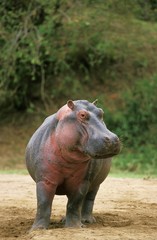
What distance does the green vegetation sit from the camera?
18172mm

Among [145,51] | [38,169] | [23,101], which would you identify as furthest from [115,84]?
[38,169]

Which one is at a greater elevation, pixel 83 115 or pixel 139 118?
pixel 83 115

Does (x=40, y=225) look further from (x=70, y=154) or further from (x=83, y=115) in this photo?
(x=83, y=115)

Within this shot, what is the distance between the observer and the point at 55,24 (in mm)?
18672

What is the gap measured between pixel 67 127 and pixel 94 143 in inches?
15.6

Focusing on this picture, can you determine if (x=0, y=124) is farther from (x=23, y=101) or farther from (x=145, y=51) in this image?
(x=145, y=51)

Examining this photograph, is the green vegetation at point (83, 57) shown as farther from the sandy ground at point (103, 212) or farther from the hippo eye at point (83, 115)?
the hippo eye at point (83, 115)

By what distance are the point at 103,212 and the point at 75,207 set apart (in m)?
1.62

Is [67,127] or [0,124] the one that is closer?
[67,127]

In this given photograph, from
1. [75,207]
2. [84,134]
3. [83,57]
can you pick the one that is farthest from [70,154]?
[83,57]

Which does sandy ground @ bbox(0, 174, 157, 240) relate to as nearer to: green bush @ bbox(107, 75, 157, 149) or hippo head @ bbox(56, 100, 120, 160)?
hippo head @ bbox(56, 100, 120, 160)

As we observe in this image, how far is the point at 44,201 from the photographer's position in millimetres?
6297

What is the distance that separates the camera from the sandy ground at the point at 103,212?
5.90 meters

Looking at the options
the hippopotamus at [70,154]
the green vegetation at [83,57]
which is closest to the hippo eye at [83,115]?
the hippopotamus at [70,154]
